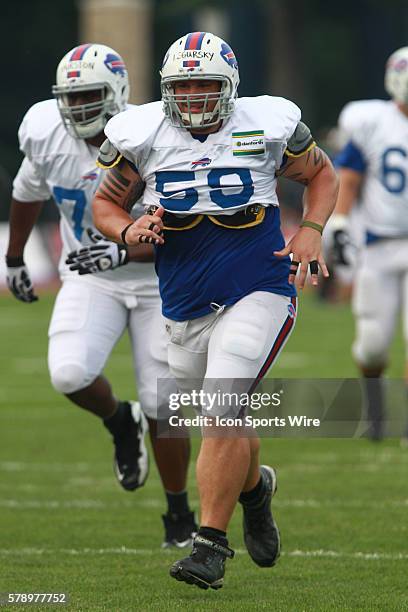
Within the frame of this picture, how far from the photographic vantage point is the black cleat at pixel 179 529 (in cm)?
604

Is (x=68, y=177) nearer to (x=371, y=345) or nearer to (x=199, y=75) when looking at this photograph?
(x=199, y=75)

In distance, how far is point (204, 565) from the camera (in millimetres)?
4777

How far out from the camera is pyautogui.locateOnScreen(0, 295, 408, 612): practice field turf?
199 inches

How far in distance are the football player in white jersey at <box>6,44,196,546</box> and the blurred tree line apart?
21.1 metres

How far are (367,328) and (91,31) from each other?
17.8 m

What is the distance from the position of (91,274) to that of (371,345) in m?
2.69

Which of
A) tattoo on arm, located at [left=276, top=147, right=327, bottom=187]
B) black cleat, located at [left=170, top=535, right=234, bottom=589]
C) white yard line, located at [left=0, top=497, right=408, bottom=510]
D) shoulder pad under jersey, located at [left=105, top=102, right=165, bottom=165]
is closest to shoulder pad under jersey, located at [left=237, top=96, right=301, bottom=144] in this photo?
tattoo on arm, located at [left=276, top=147, right=327, bottom=187]

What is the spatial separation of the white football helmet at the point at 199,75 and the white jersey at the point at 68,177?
1103 mm

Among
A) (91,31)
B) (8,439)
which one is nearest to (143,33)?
(91,31)

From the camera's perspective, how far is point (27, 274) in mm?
6660

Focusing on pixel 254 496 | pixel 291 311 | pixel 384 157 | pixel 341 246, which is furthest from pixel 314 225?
pixel 384 157

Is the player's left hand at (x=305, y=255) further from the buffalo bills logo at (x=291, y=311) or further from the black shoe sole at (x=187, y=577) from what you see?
the black shoe sole at (x=187, y=577)

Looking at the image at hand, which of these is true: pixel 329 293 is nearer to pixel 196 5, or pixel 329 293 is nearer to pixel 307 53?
pixel 196 5

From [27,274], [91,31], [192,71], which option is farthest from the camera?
[91,31]
